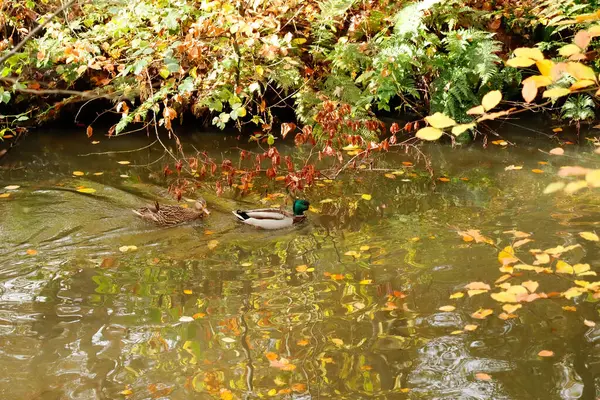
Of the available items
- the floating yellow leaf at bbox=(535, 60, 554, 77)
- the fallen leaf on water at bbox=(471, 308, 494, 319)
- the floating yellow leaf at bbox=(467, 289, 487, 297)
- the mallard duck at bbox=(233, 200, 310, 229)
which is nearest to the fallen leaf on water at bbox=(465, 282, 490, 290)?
the floating yellow leaf at bbox=(467, 289, 487, 297)

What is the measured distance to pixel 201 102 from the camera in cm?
1059

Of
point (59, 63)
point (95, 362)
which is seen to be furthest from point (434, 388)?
point (59, 63)

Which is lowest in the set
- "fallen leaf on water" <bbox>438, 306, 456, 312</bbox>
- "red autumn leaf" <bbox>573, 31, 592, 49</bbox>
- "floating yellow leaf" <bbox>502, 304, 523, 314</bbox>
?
"fallen leaf on water" <bbox>438, 306, 456, 312</bbox>

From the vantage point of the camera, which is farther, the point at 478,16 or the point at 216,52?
the point at 478,16

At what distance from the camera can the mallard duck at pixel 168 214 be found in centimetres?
824

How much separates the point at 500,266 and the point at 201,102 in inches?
221

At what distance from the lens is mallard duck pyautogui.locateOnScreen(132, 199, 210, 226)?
8242 millimetres

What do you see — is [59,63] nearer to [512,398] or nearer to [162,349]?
[162,349]

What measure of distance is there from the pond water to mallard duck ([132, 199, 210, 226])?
156 millimetres

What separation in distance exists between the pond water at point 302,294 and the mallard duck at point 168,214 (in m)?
0.16

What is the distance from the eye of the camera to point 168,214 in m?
8.29

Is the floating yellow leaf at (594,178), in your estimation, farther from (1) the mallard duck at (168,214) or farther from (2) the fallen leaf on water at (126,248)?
(1) the mallard duck at (168,214)

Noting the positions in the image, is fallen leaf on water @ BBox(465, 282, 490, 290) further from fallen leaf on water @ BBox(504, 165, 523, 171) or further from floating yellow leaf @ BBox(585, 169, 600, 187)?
fallen leaf on water @ BBox(504, 165, 523, 171)

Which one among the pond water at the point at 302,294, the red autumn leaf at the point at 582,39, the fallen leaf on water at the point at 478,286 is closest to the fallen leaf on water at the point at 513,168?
the pond water at the point at 302,294
